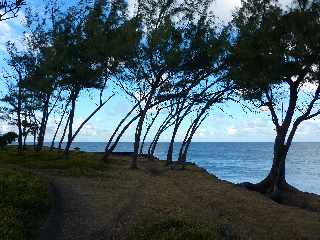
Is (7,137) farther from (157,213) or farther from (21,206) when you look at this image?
(157,213)

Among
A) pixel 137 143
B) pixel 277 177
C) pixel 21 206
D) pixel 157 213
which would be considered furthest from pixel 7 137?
pixel 157 213

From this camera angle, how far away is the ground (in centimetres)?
1895

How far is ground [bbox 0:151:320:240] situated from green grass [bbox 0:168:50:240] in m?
0.57

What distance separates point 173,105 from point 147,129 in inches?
647

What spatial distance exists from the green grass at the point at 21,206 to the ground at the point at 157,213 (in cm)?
57

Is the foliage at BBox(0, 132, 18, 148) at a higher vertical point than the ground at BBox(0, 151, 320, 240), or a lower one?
higher

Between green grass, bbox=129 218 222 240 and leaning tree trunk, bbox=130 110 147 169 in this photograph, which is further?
leaning tree trunk, bbox=130 110 147 169

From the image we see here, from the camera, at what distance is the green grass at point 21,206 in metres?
18.0

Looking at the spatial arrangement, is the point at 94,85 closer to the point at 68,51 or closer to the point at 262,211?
the point at 68,51

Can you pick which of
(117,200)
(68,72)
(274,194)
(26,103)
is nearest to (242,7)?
(274,194)

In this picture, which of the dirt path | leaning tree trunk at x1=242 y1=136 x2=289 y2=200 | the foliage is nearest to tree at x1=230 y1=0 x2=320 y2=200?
leaning tree trunk at x1=242 y1=136 x2=289 y2=200

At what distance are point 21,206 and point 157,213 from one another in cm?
615

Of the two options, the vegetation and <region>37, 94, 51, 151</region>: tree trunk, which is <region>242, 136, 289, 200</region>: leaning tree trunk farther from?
<region>37, 94, 51, 151</region>: tree trunk

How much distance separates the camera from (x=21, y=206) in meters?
22.1
